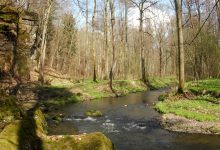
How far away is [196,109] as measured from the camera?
1769 centimetres

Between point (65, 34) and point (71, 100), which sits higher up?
point (65, 34)

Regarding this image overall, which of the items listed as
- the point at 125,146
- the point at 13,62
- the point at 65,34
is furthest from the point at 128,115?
the point at 65,34

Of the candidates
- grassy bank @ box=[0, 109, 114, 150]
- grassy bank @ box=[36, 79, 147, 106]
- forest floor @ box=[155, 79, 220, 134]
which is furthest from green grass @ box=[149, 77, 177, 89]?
Result: grassy bank @ box=[0, 109, 114, 150]

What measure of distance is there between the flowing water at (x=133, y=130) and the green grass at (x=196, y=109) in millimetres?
982

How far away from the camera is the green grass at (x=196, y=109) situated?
15.7 m

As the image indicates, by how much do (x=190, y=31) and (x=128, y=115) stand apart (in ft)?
82.4

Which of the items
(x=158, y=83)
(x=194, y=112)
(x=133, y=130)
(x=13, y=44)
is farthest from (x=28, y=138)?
(x=158, y=83)

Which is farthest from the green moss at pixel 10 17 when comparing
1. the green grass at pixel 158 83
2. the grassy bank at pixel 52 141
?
the green grass at pixel 158 83

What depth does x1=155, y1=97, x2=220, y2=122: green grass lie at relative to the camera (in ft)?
51.5

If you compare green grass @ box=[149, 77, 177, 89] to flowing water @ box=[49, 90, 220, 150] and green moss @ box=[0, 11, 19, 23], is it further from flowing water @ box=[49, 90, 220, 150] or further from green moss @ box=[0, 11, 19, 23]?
flowing water @ box=[49, 90, 220, 150]

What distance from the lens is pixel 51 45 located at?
6209 centimetres

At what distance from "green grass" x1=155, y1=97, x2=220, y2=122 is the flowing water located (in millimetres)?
982

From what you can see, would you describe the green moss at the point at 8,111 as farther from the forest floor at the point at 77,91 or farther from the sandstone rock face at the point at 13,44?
the sandstone rock face at the point at 13,44

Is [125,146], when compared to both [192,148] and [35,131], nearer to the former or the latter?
[192,148]
